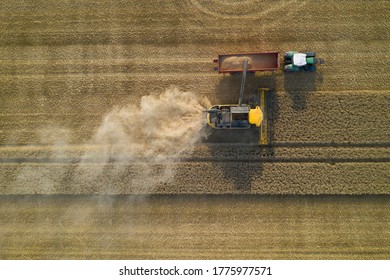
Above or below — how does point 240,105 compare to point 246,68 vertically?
below

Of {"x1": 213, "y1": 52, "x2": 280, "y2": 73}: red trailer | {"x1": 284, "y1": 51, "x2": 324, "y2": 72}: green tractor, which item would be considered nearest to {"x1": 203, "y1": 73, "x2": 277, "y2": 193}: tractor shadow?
{"x1": 213, "y1": 52, "x2": 280, "y2": 73}: red trailer

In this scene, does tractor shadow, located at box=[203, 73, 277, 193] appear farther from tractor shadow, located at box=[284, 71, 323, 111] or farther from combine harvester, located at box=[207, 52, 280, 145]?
tractor shadow, located at box=[284, 71, 323, 111]

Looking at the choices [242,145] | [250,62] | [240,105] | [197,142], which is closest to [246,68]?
[250,62]

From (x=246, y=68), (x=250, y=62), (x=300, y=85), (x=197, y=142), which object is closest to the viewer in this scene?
(x=246, y=68)

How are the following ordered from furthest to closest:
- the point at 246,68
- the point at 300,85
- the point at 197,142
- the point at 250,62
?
1. the point at 197,142
2. the point at 300,85
3. the point at 250,62
4. the point at 246,68

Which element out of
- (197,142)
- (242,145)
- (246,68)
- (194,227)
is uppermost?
(246,68)

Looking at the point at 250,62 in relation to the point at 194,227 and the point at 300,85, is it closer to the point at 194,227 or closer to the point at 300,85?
the point at 300,85

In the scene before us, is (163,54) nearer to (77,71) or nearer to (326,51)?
(77,71)
